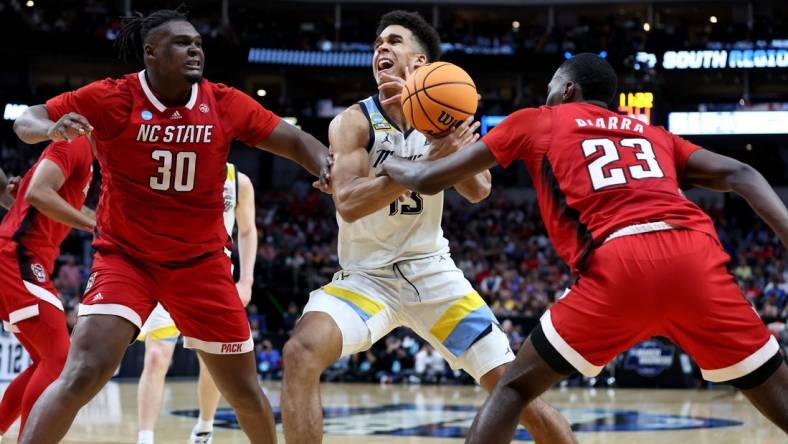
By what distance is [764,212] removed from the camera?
14.1 feet

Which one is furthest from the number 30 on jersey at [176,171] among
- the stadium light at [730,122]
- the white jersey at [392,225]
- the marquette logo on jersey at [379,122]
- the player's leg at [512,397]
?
the stadium light at [730,122]

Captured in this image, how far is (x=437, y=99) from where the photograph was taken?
4.84 meters

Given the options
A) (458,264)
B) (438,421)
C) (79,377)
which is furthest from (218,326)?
(458,264)

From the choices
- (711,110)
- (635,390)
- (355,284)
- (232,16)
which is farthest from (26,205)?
(232,16)

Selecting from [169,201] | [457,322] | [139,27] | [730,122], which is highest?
[139,27]

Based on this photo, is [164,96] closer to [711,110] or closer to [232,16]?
[711,110]

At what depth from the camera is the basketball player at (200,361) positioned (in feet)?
23.7

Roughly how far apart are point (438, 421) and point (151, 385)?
4.00m

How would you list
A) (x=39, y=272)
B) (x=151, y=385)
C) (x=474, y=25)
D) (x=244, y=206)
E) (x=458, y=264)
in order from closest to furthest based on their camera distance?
(x=39, y=272) < (x=151, y=385) < (x=244, y=206) < (x=458, y=264) < (x=474, y=25)

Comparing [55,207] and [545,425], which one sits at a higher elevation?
[55,207]

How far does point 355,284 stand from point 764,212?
2.21m

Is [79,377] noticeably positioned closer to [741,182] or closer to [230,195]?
[741,182]

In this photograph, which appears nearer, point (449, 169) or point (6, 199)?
point (449, 169)

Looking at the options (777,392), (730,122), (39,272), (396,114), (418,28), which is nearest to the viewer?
(777,392)
